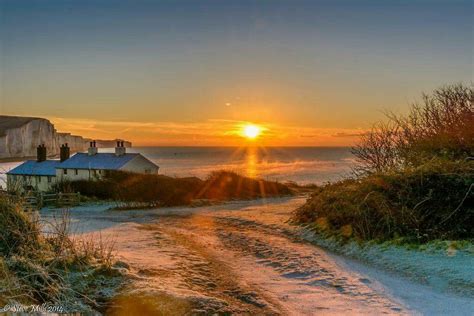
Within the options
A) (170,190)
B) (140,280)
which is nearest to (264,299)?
(140,280)

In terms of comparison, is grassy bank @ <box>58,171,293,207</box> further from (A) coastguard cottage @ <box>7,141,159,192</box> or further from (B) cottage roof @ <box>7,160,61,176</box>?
(B) cottage roof @ <box>7,160,61,176</box>

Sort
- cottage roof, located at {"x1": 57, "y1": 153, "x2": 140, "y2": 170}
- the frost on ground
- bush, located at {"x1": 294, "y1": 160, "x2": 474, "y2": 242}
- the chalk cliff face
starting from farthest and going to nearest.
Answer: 1. the chalk cliff face
2. cottage roof, located at {"x1": 57, "y1": 153, "x2": 140, "y2": 170}
3. bush, located at {"x1": 294, "y1": 160, "x2": 474, "y2": 242}
4. the frost on ground

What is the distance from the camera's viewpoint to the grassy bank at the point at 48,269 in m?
8.14

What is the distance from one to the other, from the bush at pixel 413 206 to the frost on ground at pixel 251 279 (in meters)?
1.68

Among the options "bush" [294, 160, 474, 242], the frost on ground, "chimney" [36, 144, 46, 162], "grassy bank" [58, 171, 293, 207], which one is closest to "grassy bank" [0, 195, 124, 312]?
the frost on ground

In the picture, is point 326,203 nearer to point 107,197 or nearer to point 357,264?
point 357,264

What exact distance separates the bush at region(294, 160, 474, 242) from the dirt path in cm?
176

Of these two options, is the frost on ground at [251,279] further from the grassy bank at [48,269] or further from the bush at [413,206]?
the bush at [413,206]

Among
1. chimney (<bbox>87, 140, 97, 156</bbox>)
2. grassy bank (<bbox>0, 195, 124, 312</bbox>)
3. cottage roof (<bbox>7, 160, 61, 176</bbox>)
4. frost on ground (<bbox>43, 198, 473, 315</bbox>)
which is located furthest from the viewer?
cottage roof (<bbox>7, 160, 61, 176</bbox>)

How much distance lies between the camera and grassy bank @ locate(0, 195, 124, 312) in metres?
8.14

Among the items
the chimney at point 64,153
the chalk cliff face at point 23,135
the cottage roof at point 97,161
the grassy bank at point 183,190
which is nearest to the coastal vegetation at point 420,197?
the grassy bank at point 183,190

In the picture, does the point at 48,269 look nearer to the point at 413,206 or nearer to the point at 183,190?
the point at 413,206

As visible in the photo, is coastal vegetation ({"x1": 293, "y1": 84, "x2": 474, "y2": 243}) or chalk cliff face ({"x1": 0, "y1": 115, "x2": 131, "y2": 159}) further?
chalk cliff face ({"x1": 0, "y1": 115, "x2": 131, "y2": 159})

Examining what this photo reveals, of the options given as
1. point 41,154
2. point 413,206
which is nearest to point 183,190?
point 413,206
